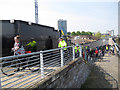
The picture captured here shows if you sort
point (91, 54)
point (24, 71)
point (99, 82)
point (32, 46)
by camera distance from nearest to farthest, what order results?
point (24, 71)
point (32, 46)
point (99, 82)
point (91, 54)

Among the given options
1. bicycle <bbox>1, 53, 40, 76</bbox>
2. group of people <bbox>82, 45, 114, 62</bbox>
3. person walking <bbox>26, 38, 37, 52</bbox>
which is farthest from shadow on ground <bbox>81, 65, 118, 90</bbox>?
bicycle <bbox>1, 53, 40, 76</bbox>

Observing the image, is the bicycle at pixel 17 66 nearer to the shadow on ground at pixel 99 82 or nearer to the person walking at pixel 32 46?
the person walking at pixel 32 46

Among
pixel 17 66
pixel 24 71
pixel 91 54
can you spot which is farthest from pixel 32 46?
pixel 91 54

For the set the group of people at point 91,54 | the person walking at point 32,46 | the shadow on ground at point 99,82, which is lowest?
the shadow on ground at point 99,82

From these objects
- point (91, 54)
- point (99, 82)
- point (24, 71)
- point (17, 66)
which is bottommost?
point (99, 82)

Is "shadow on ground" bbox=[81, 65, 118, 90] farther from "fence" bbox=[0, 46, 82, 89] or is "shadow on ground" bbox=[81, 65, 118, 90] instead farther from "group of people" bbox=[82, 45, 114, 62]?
"fence" bbox=[0, 46, 82, 89]

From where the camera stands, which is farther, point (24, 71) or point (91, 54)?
point (91, 54)

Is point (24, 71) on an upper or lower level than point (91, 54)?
upper

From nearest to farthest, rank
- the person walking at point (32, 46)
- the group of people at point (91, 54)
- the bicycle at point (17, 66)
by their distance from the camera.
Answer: the bicycle at point (17, 66) < the person walking at point (32, 46) < the group of people at point (91, 54)

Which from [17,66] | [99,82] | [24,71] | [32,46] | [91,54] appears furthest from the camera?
[91,54]

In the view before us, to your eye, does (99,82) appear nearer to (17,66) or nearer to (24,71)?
(24,71)

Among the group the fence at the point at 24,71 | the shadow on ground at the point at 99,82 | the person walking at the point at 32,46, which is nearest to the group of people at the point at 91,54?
the shadow on ground at the point at 99,82

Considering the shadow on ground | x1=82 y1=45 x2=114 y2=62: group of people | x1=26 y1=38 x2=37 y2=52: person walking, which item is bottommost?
the shadow on ground

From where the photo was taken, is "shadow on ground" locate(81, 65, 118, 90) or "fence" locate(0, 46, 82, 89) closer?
"fence" locate(0, 46, 82, 89)
